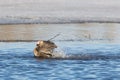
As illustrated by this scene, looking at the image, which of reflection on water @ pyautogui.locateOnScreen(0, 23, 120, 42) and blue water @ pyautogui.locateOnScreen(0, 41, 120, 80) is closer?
blue water @ pyautogui.locateOnScreen(0, 41, 120, 80)

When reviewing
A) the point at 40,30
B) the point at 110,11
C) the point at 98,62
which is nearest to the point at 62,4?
the point at 110,11

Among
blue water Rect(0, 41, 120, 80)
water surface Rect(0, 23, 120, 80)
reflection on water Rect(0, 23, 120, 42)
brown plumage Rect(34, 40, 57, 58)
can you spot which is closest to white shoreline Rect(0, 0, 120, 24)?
reflection on water Rect(0, 23, 120, 42)

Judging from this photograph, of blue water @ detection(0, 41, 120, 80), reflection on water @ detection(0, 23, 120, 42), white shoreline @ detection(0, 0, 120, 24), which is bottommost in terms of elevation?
blue water @ detection(0, 41, 120, 80)

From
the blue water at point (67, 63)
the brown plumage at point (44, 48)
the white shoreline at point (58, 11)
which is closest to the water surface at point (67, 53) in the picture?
the blue water at point (67, 63)

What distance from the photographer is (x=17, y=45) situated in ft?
76.1

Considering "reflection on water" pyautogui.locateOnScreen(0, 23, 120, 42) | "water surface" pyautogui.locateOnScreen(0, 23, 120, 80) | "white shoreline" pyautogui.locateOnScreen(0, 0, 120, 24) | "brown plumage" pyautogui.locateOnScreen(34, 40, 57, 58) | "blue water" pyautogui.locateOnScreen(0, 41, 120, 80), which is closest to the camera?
"blue water" pyautogui.locateOnScreen(0, 41, 120, 80)

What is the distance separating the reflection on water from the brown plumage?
5.97 m

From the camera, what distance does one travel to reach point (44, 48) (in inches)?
750

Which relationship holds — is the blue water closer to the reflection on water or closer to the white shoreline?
the reflection on water

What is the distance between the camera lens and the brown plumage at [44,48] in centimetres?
1900

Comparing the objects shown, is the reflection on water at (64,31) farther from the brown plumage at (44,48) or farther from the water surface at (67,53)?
the brown plumage at (44,48)

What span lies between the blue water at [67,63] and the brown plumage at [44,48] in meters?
0.33

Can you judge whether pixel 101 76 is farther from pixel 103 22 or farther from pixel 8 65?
pixel 103 22

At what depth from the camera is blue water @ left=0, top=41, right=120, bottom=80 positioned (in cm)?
1555
